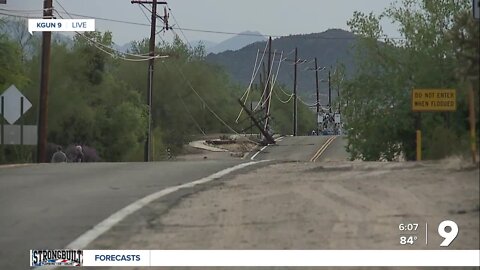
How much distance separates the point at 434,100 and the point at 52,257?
243 cm

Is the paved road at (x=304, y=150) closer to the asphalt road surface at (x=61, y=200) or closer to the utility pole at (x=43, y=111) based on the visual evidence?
the asphalt road surface at (x=61, y=200)

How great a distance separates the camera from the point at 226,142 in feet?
26.0

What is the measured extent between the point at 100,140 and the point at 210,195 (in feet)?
45.3

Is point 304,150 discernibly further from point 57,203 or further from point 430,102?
point 430,102

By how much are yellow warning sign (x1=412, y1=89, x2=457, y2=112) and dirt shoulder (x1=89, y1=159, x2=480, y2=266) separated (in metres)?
0.29

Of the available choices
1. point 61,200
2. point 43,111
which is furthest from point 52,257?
point 43,111

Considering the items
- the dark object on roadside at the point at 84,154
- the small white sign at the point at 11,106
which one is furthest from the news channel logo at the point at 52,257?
the dark object on roadside at the point at 84,154

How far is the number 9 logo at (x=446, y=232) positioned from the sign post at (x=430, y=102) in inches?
20.2

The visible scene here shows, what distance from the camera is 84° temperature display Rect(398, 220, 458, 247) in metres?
3.64

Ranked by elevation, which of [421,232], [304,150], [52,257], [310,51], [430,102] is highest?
[310,51]

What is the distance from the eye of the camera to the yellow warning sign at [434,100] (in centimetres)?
384

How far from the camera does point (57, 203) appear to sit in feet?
19.1

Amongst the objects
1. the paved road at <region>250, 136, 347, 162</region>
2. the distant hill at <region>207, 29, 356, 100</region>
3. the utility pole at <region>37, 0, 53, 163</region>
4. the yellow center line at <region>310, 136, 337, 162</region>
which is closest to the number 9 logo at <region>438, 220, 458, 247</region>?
the distant hill at <region>207, 29, 356, 100</region>

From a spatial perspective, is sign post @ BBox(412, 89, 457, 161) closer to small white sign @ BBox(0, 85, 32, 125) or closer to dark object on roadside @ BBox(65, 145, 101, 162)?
small white sign @ BBox(0, 85, 32, 125)
